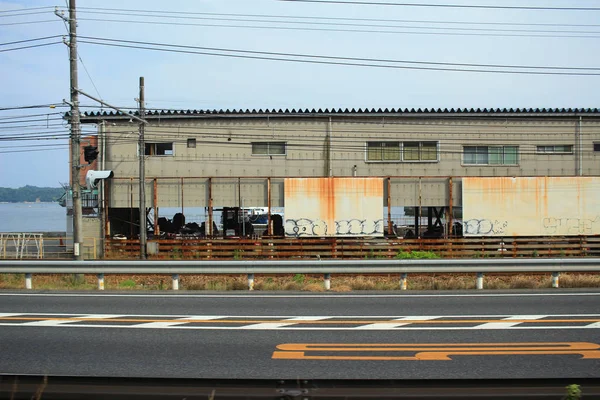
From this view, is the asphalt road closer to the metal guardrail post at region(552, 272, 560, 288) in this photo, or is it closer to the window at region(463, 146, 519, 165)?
the metal guardrail post at region(552, 272, 560, 288)

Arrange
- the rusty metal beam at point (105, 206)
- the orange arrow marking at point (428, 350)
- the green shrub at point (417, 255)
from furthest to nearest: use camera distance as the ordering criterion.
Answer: the rusty metal beam at point (105, 206), the green shrub at point (417, 255), the orange arrow marking at point (428, 350)

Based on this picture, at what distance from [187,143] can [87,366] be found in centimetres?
2244

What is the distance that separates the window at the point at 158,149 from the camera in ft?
95.0

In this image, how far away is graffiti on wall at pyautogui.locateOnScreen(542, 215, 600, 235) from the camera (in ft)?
86.8

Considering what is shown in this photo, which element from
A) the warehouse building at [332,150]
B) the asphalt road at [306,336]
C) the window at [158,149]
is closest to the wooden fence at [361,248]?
the warehouse building at [332,150]

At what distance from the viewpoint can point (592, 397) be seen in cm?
342

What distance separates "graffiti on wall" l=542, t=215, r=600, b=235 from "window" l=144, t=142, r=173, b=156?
19.5 metres

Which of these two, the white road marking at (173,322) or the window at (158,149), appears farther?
the window at (158,149)

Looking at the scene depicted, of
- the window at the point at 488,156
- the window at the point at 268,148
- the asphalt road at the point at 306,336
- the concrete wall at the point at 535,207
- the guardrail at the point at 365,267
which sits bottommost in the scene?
the asphalt road at the point at 306,336

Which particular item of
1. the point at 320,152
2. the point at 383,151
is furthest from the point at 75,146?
the point at 383,151

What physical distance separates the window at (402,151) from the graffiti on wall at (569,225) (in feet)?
21.6

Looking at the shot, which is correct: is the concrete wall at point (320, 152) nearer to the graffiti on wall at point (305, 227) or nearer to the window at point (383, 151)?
the window at point (383, 151)

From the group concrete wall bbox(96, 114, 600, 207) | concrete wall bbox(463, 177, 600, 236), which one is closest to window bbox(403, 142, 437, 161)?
concrete wall bbox(96, 114, 600, 207)

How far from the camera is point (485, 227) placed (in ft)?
87.4
